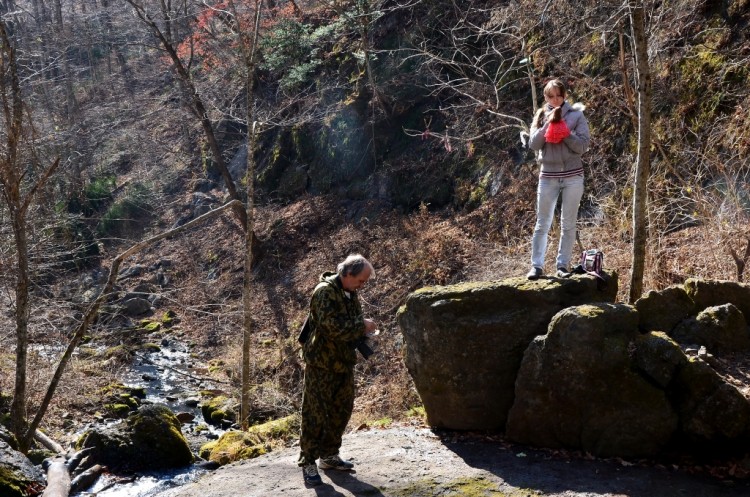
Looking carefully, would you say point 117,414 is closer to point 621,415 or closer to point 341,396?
point 341,396

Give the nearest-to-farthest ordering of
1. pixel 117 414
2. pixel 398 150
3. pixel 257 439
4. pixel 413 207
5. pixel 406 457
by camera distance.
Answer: pixel 406 457
pixel 257 439
pixel 117 414
pixel 413 207
pixel 398 150

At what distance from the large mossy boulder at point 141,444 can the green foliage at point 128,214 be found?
17.1 metres

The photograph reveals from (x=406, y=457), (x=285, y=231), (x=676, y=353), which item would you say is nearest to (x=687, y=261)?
(x=676, y=353)

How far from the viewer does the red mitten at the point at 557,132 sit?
6.66 m

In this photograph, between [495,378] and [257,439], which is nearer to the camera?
[495,378]

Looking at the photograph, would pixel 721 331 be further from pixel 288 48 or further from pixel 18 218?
pixel 288 48

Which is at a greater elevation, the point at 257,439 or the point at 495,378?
the point at 495,378

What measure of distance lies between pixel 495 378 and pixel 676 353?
163 centimetres

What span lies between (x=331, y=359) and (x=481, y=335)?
163 cm

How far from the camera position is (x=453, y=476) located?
588 centimetres

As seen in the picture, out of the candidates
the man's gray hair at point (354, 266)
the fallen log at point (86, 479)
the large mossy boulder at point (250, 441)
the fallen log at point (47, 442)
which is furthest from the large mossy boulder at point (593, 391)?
the fallen log at point (47, 442)

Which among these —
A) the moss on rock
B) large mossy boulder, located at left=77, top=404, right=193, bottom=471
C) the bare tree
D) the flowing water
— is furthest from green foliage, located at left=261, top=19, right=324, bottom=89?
the moss on rock

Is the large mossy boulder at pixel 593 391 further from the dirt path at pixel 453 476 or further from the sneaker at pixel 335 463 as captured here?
the sneaker at pixel 335 463

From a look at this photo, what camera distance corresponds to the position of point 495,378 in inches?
260
